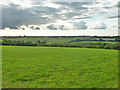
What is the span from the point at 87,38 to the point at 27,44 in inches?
1366

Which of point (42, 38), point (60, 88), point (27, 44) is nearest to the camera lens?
point (60, 88)

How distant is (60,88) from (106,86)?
Result: 2906mm

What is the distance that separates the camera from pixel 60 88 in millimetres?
8648

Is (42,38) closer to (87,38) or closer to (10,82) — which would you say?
(87,38)

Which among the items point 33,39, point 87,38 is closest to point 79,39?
point 87,38

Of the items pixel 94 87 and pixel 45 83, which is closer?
pixel 94 87

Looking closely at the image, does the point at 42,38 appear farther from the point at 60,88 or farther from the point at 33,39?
the point at 60,88

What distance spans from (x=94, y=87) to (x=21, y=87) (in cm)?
449

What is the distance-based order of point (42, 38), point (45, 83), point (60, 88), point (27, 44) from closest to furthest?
point (60, 88), point (45, 83), point (27, 44), point (42, 38)

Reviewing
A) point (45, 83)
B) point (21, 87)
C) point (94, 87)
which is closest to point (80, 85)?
point (94, 87)

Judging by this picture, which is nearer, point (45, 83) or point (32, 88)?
point (32, 88)

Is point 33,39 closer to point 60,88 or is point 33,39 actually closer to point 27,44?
point 27,44

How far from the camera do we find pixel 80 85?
9.13 metres

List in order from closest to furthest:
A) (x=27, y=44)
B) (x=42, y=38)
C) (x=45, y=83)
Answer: (x=45, y=83), (x=27, y=44), (x=42, y=38)
